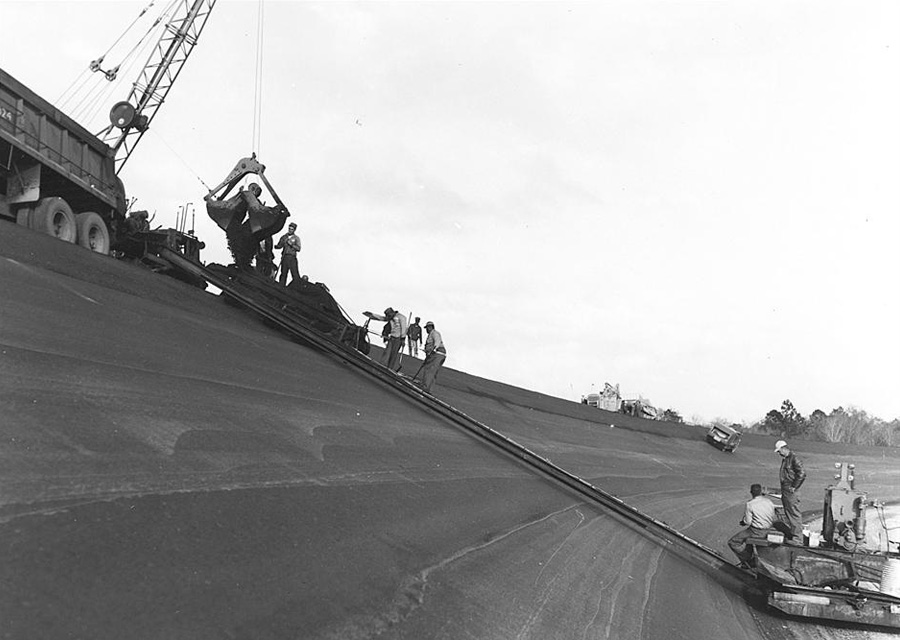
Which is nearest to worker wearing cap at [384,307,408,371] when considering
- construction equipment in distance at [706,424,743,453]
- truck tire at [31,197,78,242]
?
truck tire at [31,197,78,242]

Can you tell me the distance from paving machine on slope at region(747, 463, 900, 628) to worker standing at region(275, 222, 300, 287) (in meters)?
9.29

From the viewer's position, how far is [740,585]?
8.59 meters

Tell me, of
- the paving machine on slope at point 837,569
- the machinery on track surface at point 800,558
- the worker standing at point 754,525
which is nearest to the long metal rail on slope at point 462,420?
the machinery on track surface at point 800,558

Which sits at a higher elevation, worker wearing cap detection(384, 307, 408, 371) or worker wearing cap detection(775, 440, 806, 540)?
worker wearing cap detection(384, 307, 408, 371)

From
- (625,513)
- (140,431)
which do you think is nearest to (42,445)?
(140,431)

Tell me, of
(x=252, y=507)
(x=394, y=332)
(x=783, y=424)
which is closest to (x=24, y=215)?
(x=394, y=332)

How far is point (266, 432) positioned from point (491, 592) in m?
2.39

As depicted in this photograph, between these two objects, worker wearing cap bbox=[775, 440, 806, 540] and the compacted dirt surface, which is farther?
worker wearing cap bbox=[775, 440, 806, 540]

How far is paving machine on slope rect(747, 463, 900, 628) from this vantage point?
8.03m

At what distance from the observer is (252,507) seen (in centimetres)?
462

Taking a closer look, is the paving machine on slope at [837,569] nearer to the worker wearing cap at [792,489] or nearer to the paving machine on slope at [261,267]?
the worker wearing cap at [792,489]

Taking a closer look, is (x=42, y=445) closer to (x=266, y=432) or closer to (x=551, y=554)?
(x=266, y=432)

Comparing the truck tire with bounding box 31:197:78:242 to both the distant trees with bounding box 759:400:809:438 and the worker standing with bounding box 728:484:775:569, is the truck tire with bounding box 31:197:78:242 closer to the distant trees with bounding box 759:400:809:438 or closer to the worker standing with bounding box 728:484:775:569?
the worker standing with bounding box 728:484:775:569

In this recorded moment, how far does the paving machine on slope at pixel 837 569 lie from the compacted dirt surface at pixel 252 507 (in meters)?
0.24
